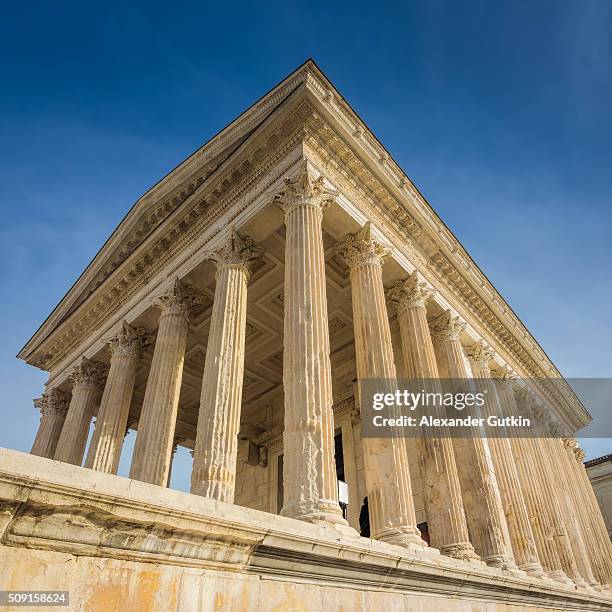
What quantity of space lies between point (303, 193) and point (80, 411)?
446 inches

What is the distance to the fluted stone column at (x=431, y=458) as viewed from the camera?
10.2 m

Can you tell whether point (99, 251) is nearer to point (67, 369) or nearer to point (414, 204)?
point (67, 369)

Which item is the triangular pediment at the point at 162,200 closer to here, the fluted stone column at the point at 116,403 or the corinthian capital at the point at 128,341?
the corinthian capital at the point at 128,341

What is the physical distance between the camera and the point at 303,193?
→ 10.7 m

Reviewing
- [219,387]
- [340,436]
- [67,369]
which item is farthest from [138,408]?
[219,387]

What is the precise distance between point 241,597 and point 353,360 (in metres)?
14.5

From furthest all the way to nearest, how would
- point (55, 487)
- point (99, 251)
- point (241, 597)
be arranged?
point (99, 251), point (241, 597), point (55, 487)

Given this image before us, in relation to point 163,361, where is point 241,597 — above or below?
below

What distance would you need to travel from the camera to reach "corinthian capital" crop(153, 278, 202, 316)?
1337 cm

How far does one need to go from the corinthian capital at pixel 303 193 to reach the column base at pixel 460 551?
7951 millimetres

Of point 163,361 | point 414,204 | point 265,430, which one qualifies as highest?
point 414,204

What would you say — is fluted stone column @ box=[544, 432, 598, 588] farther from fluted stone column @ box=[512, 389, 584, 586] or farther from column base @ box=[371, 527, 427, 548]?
column base @ box=[371, 527, 427, 548]

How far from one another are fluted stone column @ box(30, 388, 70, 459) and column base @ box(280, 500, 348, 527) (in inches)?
559

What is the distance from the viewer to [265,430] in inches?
833
